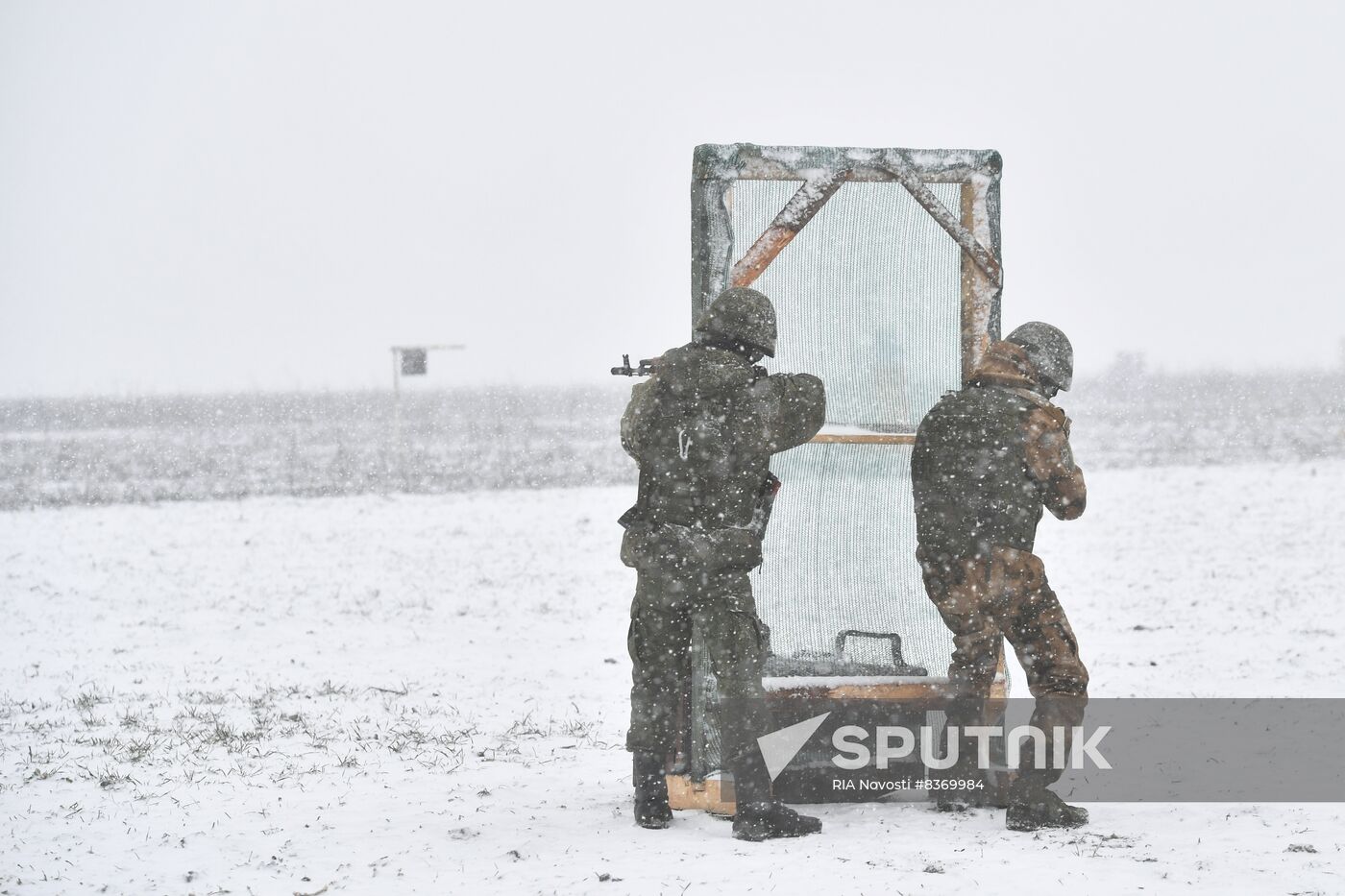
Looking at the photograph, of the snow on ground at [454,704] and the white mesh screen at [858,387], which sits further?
the white mesh screen at [858,387]

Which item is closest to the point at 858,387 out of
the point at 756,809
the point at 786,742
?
the point at 786,742

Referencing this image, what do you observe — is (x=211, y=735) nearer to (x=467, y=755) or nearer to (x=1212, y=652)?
(x=467, y=755)

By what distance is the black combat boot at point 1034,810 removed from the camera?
4.11m

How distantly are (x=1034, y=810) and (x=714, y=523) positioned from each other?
151 cm

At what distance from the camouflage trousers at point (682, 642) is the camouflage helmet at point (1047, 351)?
1.34 meters

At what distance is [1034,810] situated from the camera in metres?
4.11

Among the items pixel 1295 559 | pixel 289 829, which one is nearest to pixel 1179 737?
pixel 289 829

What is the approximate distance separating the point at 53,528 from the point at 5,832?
11.2m

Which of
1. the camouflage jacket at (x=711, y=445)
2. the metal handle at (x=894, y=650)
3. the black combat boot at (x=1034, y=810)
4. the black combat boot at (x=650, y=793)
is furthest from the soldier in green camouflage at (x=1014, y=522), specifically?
the black combat boot at (x=650, y=793)

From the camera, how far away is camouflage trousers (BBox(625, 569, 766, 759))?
13.3 ft

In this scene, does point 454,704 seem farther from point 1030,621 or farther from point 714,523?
point 1030,621

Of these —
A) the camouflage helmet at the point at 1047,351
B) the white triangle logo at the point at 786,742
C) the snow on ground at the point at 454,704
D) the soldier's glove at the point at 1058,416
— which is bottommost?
the snow on ground at the point at 454,704

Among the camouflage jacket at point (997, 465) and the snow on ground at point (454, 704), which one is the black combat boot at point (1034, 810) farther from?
the camouflage jacket at point (997, 465)

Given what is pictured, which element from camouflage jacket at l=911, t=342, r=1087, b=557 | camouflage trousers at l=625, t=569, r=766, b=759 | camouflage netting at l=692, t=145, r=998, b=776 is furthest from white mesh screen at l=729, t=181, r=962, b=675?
camouflage trousers at l=625, t=569, r=766, b=759
